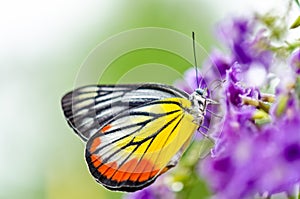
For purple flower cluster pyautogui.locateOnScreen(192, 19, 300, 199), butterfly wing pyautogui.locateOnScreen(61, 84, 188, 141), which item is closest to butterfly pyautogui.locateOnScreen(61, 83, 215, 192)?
butterfly wing pyautogui.locateOnScreen(61, 84, 188, 141)

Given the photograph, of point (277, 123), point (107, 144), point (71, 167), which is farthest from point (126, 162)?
point (71, 167)

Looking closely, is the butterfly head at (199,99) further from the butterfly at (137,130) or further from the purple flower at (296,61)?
the purple flower at (296,61)

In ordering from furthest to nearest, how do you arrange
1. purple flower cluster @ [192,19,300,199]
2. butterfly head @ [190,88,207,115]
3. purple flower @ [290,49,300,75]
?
1. butterfly head @ [190,88,207,115]
2. purple flower @ [290,49,300,75]
3. purple flower cluster @ [192,19,300,199]

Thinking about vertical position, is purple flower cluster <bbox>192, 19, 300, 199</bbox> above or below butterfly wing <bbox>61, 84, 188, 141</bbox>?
below

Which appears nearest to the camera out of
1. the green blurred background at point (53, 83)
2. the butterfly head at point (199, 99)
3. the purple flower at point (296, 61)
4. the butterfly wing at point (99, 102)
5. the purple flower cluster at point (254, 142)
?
the purple flower cluster at point (254, 142)

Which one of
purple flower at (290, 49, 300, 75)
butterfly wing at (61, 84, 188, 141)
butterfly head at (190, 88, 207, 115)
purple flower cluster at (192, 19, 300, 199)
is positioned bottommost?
purple flower cluster at (192, 19, 300, 199)

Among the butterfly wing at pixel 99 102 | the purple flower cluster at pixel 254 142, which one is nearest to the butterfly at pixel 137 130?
the butterfly wing at pixel 99 102

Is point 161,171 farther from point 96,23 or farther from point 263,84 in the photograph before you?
point 96,23

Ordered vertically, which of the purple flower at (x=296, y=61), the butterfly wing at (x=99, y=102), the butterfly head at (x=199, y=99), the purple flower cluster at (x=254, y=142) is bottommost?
the purple flower cluster at (x=254, y=142)

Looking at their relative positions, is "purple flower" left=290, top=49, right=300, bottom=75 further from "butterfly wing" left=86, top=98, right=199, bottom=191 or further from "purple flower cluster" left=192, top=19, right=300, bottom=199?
"butterfly wing" left=86, top=98, right=199, bottom=191

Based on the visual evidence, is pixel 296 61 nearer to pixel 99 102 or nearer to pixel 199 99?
pixel 199 99
